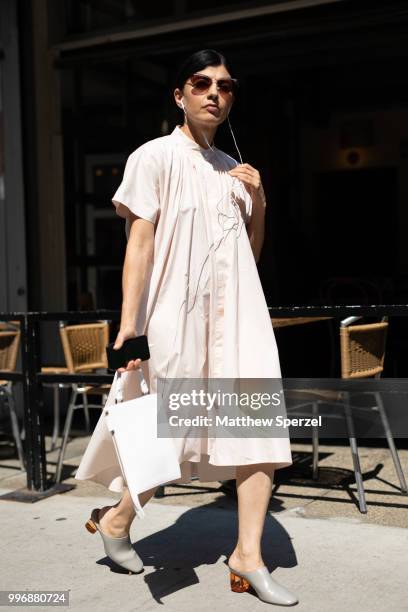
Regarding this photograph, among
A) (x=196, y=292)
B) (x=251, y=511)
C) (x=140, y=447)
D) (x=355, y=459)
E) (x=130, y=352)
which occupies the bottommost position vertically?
(x=355, y=459)

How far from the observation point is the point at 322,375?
699 cm

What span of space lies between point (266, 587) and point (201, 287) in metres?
1.15

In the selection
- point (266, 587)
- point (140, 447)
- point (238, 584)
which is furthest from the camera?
point (238, 584)

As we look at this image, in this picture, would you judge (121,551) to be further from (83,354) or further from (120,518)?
(83,354)

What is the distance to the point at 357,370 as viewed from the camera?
15.4ft

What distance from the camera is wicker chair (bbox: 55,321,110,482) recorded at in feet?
18.7

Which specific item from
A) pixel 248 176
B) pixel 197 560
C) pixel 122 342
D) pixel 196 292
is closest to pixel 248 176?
pixel 248 176

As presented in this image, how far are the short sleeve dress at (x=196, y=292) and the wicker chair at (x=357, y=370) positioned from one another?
4.09 feet

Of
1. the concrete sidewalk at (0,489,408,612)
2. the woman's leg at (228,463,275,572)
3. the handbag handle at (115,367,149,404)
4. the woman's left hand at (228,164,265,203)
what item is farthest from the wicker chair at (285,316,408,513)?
the handbag handle at (115,367,149,404)

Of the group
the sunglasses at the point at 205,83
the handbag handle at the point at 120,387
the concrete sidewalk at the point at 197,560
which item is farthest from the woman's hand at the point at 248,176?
the concrete sidewalk at the point at 197,560

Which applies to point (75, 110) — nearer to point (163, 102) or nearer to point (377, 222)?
point (163, 102)

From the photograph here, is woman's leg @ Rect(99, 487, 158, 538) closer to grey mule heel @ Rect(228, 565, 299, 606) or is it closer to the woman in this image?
the woman

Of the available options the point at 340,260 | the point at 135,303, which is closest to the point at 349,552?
the point at 135,303

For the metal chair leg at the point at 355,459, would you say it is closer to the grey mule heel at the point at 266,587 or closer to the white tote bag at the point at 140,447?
the grey mule heel at the point at 266,587
